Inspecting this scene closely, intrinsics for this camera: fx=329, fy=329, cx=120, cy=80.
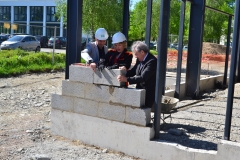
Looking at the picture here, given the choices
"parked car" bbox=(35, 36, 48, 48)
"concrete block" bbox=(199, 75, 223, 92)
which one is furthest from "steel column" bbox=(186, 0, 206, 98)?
"parked car" bbox=(35, 36, 48, 48)

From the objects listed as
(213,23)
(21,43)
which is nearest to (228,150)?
(21,43)

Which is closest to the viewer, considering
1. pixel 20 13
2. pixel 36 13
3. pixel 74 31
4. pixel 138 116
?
pixel 138 116

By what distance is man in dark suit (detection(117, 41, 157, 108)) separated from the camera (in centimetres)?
526

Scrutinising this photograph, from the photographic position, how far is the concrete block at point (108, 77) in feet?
17.3

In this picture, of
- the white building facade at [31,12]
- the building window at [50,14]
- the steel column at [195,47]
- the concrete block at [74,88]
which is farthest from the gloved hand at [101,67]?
the building window at [50,14]

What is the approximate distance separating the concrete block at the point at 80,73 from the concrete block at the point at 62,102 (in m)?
0.39

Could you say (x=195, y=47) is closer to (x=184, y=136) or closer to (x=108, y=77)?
(x=184, y=136)

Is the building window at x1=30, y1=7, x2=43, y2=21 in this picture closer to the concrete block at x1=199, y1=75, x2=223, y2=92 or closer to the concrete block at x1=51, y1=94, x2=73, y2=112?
the concrete block at x1=199, y1=75, x2=223, y2=92

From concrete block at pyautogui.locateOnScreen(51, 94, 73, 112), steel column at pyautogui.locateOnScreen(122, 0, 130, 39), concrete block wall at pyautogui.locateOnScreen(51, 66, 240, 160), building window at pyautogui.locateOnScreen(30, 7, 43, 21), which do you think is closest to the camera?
concrete block wall at pyautogui.locateOnScreen(51, 66, 240, 160)

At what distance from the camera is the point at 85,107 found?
573 cm

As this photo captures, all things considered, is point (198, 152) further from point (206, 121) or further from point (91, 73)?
point (206, 121)

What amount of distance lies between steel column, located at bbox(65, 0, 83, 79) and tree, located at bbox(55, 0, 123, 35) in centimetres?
1608

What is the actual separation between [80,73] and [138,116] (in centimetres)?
133

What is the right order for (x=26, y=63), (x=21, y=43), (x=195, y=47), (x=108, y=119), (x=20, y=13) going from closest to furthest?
(x=108, y=119), (x=195, y=47), (x=26, y=63), (x=21, y=43), (x=20, y=13)
